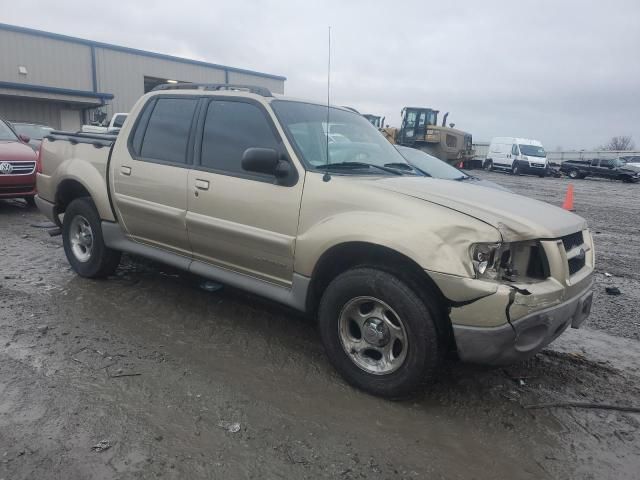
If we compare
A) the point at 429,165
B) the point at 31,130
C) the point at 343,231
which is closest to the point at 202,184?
the point at 343,231

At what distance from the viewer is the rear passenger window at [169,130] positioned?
13.6ft

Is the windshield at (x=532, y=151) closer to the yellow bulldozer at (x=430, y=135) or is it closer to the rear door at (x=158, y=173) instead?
the yellow bulldozer at (x=430, y=135)

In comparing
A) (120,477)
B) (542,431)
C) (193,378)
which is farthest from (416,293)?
(120,477)

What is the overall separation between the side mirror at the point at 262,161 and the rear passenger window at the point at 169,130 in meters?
1.05

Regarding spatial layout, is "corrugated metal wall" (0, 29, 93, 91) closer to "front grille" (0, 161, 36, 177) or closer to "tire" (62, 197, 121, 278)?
"front grille" (0, 161, 36, 177)

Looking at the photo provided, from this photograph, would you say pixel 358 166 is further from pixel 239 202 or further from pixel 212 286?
pixel 212 286

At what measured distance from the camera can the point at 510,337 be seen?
267 cm

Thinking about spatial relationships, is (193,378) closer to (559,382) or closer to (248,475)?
(248,475)

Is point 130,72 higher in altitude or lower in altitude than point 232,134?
higher

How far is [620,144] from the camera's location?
7438 centimetres

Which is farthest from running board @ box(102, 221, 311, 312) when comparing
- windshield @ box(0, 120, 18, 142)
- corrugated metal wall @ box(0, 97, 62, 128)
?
corrugated metal wall @ box(0, 97, 62, 128)

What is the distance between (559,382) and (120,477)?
9.41ft

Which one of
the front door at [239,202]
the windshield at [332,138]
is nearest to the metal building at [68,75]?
the front door at [239,202]

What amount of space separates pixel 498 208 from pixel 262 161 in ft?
5.05
